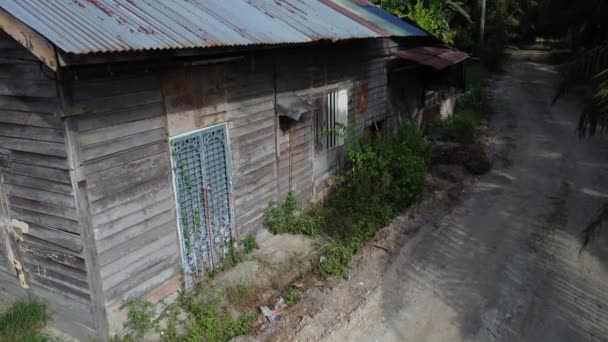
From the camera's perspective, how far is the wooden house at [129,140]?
4.35 meters

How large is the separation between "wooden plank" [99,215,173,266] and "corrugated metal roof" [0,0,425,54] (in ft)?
7.06

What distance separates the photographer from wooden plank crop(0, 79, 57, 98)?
14.2 ft

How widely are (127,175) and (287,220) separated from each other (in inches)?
132

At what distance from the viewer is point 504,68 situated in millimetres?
31125

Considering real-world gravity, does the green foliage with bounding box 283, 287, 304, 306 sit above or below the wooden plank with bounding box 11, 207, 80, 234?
below

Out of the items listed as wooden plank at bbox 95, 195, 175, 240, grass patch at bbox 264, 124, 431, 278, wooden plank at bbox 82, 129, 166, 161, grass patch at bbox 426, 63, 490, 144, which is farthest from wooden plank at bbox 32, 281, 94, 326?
grass patch at bbox 426, 63, 490, 144

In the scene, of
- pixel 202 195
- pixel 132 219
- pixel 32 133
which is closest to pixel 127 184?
pixel 132 219

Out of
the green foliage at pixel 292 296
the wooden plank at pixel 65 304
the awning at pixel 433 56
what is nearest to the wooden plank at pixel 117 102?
the wooden plank at pixel 65 304

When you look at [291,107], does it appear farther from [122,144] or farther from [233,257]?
[122,144]

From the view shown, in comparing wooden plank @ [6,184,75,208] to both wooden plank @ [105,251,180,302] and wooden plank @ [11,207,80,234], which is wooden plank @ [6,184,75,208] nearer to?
wooden plank @ [11,207,80,234]

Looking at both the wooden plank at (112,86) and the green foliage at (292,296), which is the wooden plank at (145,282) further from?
the wooden plank at (112,86)

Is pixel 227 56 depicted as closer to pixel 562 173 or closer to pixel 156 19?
pixel 156 19

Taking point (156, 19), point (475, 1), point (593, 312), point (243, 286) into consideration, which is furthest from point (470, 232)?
point (475, 1)

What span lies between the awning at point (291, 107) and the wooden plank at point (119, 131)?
7.89 feet
